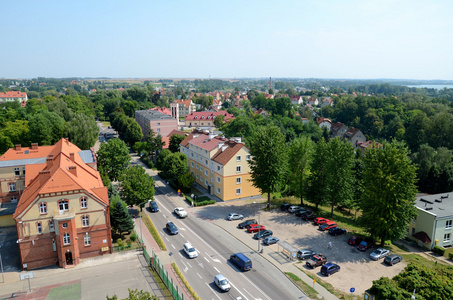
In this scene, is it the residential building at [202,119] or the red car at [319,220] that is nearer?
the red car at [319,220]

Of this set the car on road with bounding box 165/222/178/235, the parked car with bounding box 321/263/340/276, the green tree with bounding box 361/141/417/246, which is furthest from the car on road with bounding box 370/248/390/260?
the car on road with bounding box 165/222/178/235

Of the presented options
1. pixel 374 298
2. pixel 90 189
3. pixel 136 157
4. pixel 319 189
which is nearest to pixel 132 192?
pixel 90 189

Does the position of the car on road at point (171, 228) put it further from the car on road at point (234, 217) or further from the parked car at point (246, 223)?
the parked car at point (246, 223)

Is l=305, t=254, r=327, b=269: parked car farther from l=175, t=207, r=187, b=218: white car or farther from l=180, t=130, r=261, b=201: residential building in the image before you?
l=175, t=207, r=187, b=218: white car

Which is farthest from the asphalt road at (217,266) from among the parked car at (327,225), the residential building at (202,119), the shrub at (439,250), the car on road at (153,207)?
A: the residential building at (202,119)

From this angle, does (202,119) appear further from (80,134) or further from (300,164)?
(300,164)

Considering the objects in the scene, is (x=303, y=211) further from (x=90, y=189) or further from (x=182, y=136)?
(x=182, y=136)
